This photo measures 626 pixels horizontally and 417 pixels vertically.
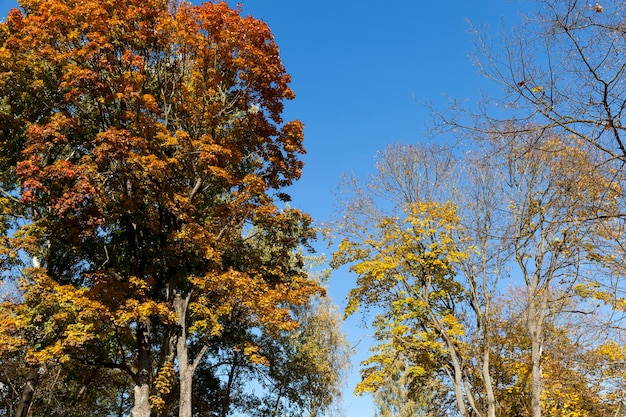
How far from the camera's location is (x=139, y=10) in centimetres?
1134

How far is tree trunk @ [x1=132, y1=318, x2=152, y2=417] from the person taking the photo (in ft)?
34.8

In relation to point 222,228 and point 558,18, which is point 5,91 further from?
point 558,18

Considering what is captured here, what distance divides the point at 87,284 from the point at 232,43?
743 cm

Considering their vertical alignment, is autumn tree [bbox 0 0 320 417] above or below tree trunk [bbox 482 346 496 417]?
above

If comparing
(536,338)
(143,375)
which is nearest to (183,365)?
(143,375)

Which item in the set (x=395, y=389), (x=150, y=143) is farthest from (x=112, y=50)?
(x=395, y=389)

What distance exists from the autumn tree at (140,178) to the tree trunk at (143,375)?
0.11 feet

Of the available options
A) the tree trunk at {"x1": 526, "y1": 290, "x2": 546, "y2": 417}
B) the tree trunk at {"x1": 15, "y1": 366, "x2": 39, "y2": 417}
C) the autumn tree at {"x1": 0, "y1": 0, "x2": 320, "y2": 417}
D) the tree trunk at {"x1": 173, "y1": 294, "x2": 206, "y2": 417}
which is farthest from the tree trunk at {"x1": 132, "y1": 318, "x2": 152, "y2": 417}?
the tree trunk at {"x1": 526, "y1": 290, "x2": 546, "y2": 417}

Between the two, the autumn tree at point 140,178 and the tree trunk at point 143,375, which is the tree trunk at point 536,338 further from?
the tree trunk at point 143,375

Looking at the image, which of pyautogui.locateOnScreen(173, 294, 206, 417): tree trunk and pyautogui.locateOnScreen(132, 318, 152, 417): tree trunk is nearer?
pyautogui.locateOnScreen(173, 294, 206, 417): tree trunk

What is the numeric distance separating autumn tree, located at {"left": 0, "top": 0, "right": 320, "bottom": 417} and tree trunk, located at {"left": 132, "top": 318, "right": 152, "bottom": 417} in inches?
1.3

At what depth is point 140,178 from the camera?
11273 mm

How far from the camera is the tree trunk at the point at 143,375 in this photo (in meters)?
10.6

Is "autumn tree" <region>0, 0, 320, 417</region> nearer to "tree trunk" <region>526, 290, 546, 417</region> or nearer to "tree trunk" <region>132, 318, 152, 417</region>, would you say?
"tree trunk" <region>132, 318, 152, 417</region>
